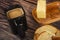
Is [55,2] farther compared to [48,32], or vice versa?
[55,2]

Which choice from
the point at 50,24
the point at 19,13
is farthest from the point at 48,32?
the point at 19,13

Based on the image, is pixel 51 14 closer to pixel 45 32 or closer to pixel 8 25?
pixel 45 32

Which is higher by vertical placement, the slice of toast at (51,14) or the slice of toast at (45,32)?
the slice of toast at (51,14)

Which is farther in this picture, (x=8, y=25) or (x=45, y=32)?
(x=8, y=25)

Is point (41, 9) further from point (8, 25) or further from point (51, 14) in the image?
point (8, 25)

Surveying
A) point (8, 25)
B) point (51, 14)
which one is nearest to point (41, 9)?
point (51, 14)

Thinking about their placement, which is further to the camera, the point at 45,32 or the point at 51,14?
the point at 51,14

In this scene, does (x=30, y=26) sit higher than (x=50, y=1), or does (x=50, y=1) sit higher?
(x=50, y=1)

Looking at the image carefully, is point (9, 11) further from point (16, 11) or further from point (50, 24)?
point (50, 24)

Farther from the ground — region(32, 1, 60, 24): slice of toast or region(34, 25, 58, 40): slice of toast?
region(32, 1, 60, 24): slice of toast

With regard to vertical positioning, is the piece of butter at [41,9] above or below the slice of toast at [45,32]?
above

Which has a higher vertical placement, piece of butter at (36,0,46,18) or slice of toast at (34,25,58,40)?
piece of butter at (36,0,46,18)
